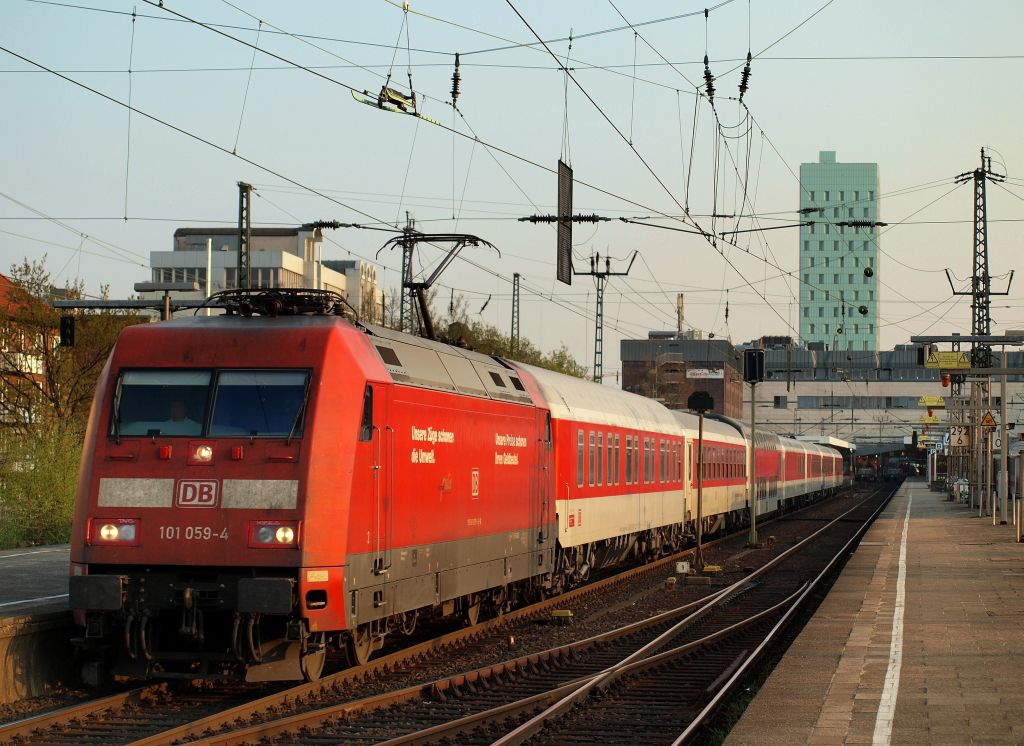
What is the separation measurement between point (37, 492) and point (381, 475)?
61.7ft

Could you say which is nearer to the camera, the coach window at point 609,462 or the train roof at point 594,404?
the train roof at point 594,404

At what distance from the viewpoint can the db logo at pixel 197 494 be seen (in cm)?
1190

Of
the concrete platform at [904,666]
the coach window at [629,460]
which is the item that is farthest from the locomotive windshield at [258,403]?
the coach window at [629,460]

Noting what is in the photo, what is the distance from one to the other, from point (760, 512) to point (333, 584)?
3698cm

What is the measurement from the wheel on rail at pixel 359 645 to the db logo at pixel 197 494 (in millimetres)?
2136

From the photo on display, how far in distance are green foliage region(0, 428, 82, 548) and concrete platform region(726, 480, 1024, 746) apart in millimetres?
16833

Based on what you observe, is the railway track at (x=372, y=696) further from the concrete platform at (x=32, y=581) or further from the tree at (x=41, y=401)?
the tree at (x=41, y=401)

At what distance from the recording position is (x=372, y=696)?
12117 millimetres

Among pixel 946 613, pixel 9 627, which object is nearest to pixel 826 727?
pixel 9 627

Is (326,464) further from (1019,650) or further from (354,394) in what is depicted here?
(1019,650)

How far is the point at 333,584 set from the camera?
11.8 m

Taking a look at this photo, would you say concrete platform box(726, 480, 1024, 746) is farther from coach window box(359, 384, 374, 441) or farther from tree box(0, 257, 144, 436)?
tree box(0, 257, 144, 436)

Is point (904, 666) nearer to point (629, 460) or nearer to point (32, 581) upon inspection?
point (32, 581)

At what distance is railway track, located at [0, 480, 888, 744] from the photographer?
34.8 ft
